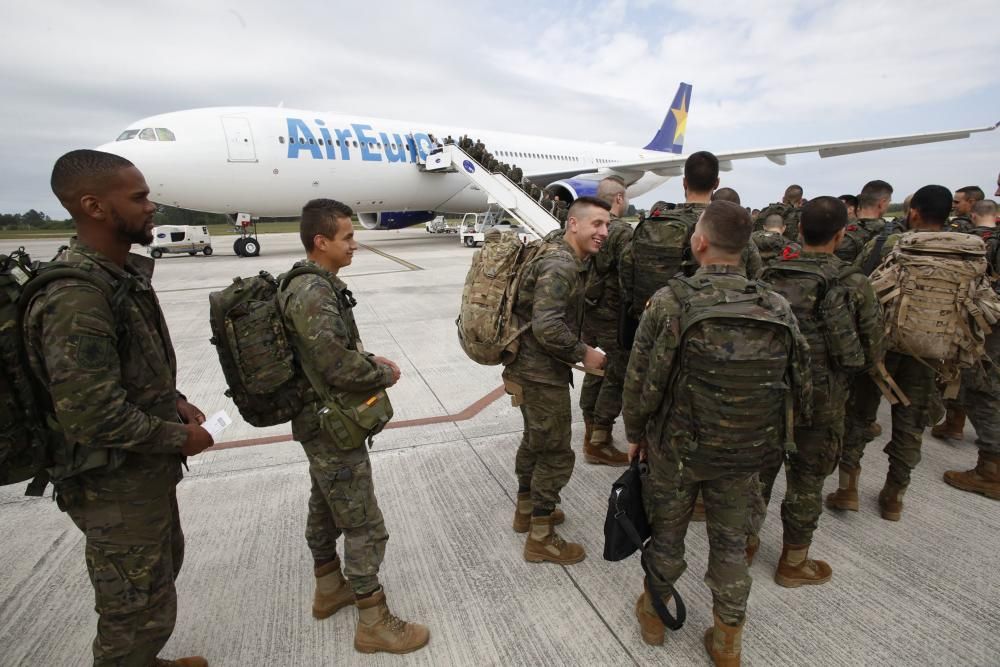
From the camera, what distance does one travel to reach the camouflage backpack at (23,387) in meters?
1.51

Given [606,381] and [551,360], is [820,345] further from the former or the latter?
[606,381]

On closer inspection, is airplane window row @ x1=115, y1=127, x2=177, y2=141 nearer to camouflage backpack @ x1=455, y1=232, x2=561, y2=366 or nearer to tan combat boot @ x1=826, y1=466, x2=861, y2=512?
camouflage backpack @ x1=455, y1=232, x2=561, y2=366

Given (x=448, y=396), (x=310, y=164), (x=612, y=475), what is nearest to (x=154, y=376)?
(x=612, y=475)

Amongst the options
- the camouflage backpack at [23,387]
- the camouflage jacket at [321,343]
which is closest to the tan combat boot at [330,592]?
the camouflage jacket at [321,343]

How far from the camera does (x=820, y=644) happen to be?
85.0 inches

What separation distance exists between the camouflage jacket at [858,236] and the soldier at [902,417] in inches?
54.8

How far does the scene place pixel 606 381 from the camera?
12.6 feet

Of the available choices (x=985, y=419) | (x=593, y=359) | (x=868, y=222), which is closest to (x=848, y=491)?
(x=985, y=419)

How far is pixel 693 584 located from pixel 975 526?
73.9 inches

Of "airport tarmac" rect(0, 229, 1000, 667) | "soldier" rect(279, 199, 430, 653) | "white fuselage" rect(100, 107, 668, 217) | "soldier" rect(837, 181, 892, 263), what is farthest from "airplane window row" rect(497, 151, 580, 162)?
"soldier" rect(279, 199, 430, 653)

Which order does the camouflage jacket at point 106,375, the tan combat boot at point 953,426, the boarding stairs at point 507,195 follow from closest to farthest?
the camouflage jacket at point 106,375 < the tan combat boot at point 953,426 < the boarding stairs at point 507,195

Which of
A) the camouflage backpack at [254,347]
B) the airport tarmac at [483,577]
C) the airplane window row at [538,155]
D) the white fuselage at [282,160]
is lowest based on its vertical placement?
the airport tarmac at [483,577]

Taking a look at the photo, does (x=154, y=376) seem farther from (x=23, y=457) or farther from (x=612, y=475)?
(x=612, y=475)

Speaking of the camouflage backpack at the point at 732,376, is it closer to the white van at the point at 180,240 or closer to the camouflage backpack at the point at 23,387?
the camouflage backpack at the point at 23,387
